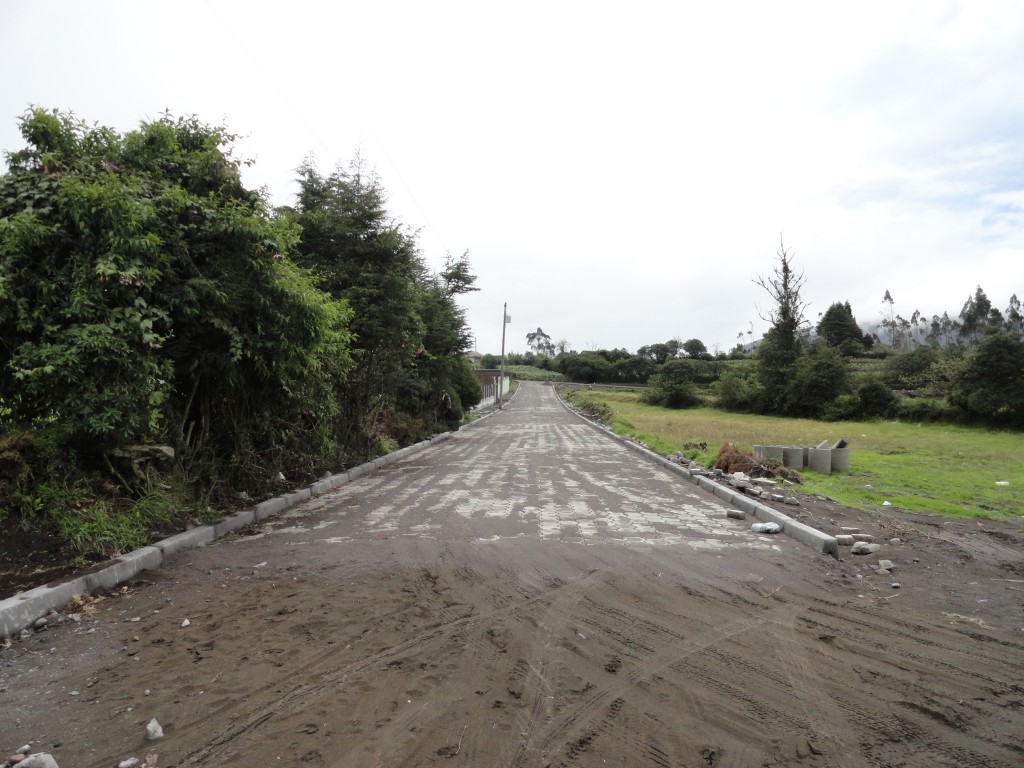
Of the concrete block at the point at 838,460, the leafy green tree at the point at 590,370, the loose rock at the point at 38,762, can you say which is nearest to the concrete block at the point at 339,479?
the loose rock at the point at 38,762

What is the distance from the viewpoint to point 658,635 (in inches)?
151

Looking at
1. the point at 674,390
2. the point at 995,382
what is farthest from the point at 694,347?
the point at 995,382

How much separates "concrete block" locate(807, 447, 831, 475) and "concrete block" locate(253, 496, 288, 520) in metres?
10.5

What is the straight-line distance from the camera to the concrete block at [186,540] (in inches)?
222

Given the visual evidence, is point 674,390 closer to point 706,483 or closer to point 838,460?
point 838,460

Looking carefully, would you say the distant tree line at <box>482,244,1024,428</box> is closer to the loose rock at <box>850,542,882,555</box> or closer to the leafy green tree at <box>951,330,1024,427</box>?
the leafy green tree at <box>951,330,1024,427</box>

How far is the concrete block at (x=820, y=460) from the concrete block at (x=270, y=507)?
414 inches

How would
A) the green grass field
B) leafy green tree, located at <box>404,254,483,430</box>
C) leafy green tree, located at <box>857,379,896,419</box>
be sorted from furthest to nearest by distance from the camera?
1. leafy green tree, located at <box>857,379,896,419</box>
2. leafy green tree, located at <box>404,254,483,430</box>
3. the green grass field

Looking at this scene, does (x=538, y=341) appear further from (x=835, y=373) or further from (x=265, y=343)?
(x=265, y=343)

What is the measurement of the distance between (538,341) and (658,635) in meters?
147

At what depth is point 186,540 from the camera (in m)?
5.95

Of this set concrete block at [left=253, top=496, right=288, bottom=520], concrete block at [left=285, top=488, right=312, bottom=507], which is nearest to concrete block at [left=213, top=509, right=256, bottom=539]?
concrete block at [left=253, top=496, right=288, bottom=520]

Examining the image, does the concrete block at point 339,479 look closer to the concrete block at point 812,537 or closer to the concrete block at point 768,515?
the concrete block at point 768,515

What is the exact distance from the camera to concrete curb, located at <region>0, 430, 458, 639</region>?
12.9 feet
